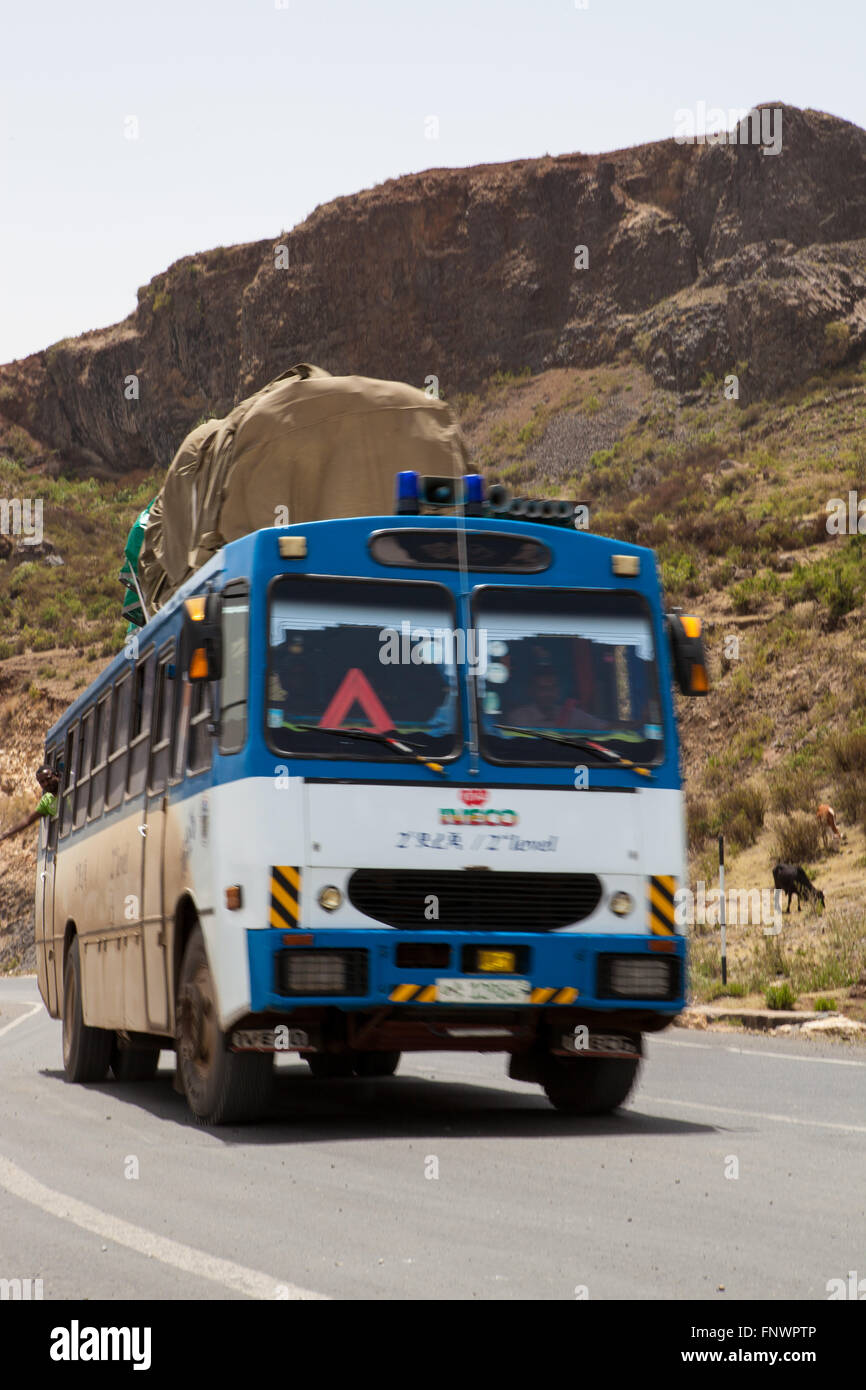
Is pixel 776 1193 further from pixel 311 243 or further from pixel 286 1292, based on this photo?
pixel 311 243

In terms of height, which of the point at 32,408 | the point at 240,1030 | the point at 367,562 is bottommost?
the point at 240,1030

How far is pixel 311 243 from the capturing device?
89062mm

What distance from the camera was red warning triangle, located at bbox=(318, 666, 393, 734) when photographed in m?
9.89

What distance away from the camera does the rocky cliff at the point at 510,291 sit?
69.3 meters

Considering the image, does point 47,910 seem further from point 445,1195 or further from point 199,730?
point 445,1195

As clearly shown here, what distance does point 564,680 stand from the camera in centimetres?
1027

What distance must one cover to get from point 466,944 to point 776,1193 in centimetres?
250

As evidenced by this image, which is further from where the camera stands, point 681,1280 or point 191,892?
point 191,892

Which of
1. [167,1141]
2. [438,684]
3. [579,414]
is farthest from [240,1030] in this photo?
[579,414]

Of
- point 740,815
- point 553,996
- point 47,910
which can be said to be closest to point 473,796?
point 553,996

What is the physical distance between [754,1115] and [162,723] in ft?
14.8

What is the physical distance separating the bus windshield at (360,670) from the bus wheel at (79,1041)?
→ 5733mm

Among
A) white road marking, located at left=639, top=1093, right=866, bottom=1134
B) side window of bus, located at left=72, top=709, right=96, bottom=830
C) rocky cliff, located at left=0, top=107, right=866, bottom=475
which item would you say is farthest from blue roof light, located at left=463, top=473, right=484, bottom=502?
rocky cliff, located at left=0, top=107, right=866, bottom=475

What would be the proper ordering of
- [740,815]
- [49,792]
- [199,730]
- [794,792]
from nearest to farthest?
1. [199,730]
2. [49,792]
3. [794,792]
4. [740,815]
